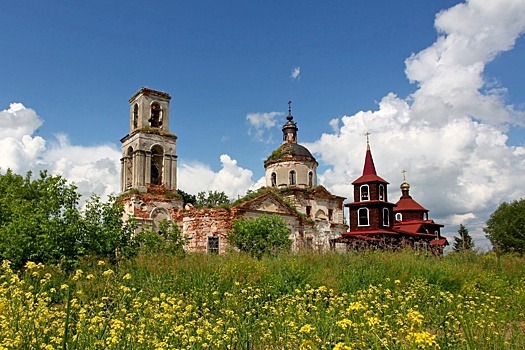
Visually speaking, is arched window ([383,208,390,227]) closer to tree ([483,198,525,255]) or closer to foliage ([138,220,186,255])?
tree ([483,198,525,255])

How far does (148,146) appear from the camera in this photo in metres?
29.5

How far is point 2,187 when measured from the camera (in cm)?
2623

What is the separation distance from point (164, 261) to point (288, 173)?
29550mm

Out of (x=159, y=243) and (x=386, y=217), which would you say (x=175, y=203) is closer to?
(x=159, y=243)

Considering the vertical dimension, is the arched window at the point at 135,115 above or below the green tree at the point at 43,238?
above

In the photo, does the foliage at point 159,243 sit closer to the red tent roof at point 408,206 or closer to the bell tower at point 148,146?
the bell tower at point 148,146

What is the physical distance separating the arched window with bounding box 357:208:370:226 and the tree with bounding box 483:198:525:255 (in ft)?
65.4

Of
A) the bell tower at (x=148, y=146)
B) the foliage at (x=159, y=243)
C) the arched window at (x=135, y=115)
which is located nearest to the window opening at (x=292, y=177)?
the bell tower at (x=148, y=146)

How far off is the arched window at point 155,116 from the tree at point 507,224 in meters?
39.8

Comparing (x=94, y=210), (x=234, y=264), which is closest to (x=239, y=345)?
(x=234, y=264)

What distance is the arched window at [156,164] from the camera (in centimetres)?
3044

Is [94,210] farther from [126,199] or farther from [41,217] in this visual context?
[126,199]

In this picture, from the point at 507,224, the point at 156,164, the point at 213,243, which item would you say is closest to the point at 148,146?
the point at 156,164

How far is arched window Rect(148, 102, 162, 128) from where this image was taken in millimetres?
30797
